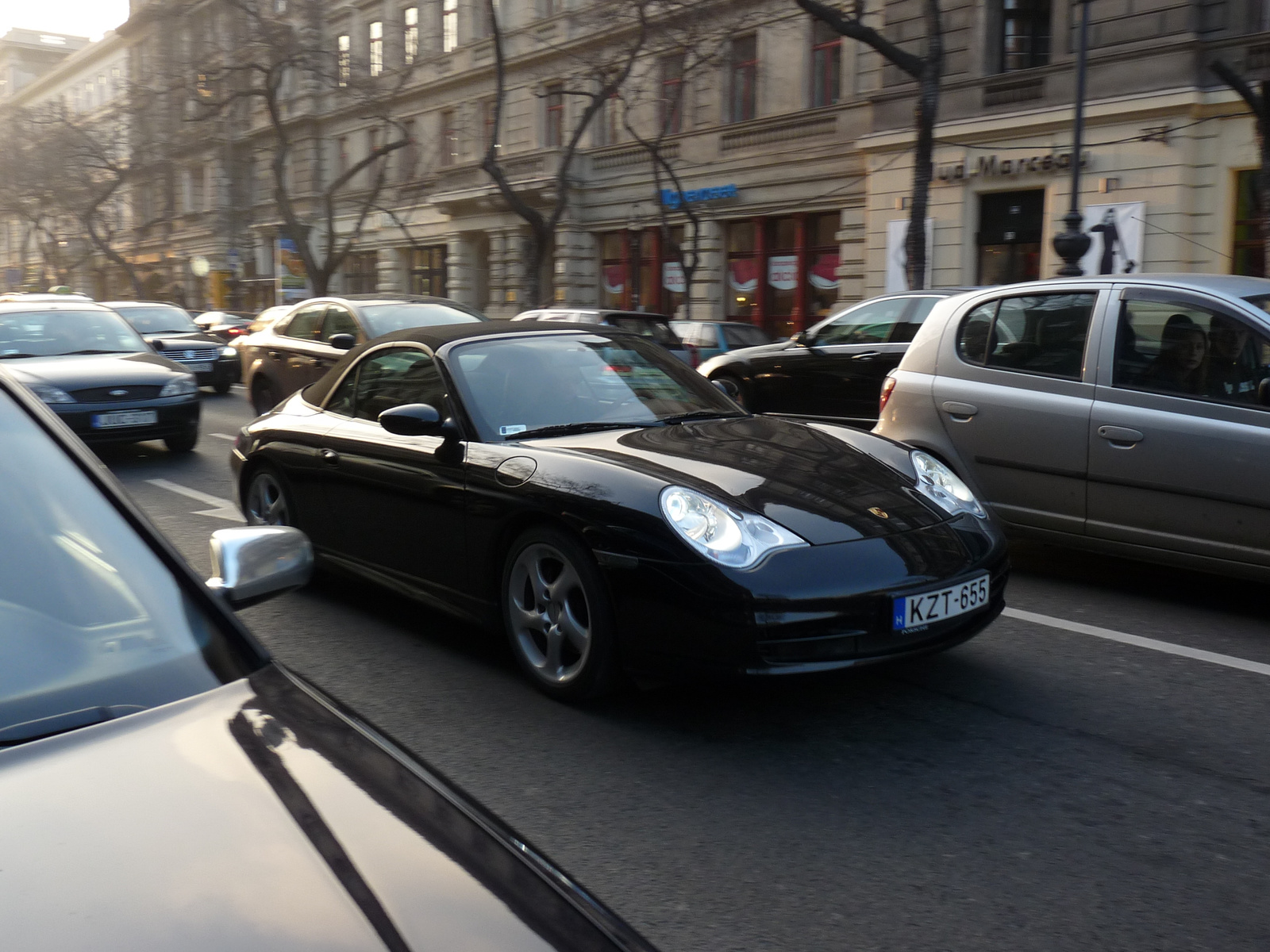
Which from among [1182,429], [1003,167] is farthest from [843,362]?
[1003,167]

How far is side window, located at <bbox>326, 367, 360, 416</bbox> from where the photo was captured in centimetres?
577

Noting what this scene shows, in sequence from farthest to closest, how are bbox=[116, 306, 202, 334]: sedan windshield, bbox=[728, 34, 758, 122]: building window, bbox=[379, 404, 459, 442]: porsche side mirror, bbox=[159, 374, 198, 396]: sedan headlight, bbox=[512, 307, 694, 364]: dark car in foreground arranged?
1. bbox=[728, 34, 758, 122]: building window
2. bbox=[116, 306, 202, 334]: sedan windshield
3. bbox=[512, 307, 694, 364]: dark car in foreground
4. bbox=[159, 374, 198, 396]: sedan headlight
5. bbox=[379, 404, 459, 442]: porsche side mirror

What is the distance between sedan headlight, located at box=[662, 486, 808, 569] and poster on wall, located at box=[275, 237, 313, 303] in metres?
34.7

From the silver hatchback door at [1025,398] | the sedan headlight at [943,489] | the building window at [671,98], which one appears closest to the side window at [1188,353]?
the silver hatchback door at [1025,398]

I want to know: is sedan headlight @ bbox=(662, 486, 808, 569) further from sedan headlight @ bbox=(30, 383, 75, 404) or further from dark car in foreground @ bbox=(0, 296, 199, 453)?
sedan headlight @ bbox=(30, 383, 75, 404)

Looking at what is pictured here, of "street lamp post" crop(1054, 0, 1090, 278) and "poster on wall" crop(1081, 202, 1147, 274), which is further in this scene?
"poster on wall" crop(1081, 202, 1147, 274)

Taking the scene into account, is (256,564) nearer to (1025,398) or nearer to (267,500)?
(267,500)

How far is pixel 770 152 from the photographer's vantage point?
27.3 metres

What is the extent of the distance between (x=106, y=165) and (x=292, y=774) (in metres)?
51.9

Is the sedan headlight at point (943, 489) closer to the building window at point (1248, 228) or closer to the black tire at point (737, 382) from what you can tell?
the black tire at point (737, 382)

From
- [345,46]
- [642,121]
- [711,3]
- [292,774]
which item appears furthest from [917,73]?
[345,46]

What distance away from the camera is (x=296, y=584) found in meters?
2.35

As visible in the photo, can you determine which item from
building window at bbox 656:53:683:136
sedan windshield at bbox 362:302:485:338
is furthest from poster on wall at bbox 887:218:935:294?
sedan windshield at bbox 362:302:485:338

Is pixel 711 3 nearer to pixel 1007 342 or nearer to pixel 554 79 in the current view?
pixel 554 79
